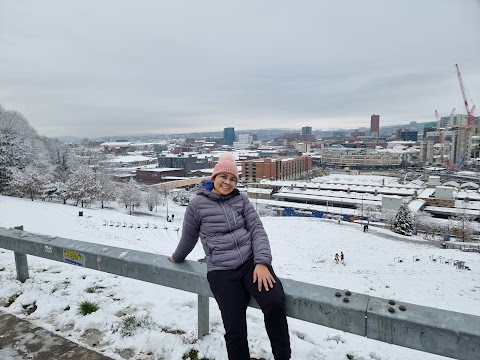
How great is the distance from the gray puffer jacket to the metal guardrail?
22 cm

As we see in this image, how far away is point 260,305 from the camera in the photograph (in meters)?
2.23

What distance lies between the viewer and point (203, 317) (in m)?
2.84

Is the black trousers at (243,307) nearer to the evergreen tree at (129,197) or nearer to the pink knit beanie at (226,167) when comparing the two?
the pink knit beanie at (226,167)

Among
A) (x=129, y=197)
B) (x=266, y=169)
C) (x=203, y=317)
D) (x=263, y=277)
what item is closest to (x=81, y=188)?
(x=129, y=197)

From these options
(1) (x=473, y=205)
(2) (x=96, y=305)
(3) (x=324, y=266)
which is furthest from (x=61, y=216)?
(1) (x=473, y=205)

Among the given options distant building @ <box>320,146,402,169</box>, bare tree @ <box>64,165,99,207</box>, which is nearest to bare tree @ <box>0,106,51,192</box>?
bare tree @ <box>64,165,99,207</box>

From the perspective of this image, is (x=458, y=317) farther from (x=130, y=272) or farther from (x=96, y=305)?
(x=96, y=305)

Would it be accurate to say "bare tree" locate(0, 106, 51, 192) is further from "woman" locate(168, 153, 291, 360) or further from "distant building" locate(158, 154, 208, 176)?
"distant building" locate(158, 154, 208, 176)

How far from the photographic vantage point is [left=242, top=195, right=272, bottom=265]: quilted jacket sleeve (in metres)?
2.39

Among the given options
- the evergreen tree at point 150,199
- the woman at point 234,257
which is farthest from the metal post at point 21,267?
the evergreen tree at point 150,199

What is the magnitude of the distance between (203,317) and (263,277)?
0.95 m

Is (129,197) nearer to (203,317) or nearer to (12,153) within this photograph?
(12,153)

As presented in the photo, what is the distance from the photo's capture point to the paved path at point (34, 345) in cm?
255

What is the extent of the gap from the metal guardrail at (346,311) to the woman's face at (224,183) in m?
0.71
